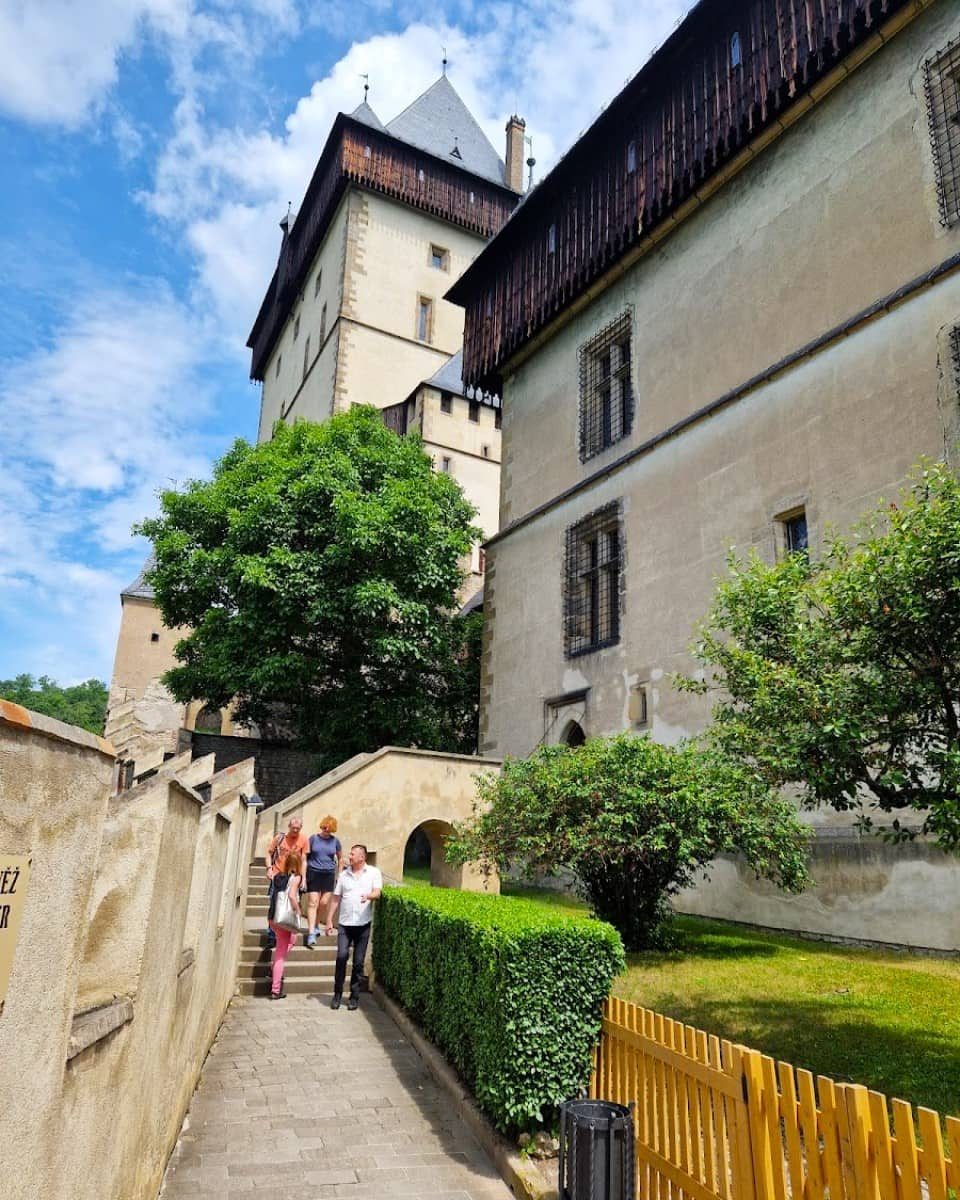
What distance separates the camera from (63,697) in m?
84.3

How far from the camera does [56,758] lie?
88.5 inches

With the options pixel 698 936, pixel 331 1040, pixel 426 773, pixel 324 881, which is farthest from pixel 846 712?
pixel 426 773

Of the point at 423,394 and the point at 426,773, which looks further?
the point at 423,394

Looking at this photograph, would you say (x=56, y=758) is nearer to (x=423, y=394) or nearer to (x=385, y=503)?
(x=385, y=503)

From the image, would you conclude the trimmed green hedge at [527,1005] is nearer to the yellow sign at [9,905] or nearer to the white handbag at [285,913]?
the white handbag at [285,913]

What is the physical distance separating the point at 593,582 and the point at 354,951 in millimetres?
10205

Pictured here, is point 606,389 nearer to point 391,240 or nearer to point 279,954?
point 279,954

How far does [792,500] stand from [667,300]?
5.90 meters

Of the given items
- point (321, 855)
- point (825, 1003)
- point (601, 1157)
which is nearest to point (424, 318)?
point (321, 855)

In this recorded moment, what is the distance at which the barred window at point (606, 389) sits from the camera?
17.8 meters

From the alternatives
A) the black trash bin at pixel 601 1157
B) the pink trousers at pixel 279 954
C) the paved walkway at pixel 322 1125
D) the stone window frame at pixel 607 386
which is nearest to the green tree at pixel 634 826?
the pink trousers at pixel 279 954

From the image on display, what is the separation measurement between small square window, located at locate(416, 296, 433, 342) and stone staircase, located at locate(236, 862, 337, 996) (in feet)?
106

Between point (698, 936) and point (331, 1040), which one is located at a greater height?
point (698, 936)

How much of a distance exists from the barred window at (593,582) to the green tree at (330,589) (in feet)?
17.9
